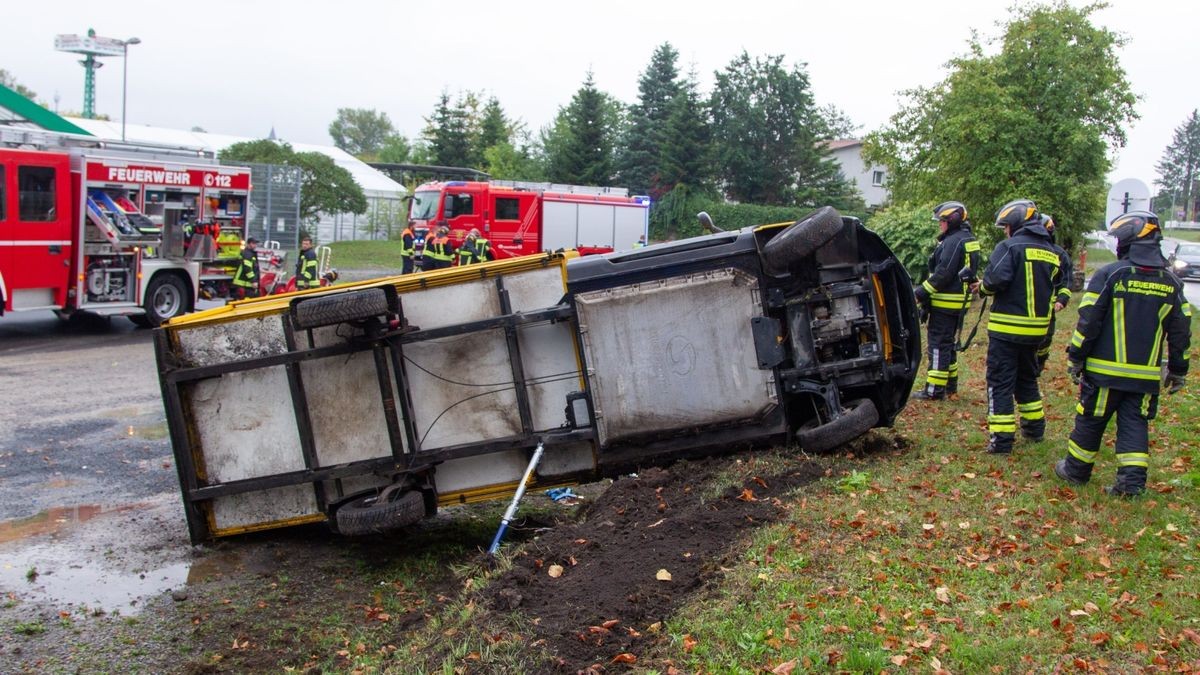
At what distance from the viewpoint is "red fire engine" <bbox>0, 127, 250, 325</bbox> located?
49.5 feet

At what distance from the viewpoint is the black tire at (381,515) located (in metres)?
6.28

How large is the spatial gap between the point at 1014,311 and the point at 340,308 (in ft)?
14.6

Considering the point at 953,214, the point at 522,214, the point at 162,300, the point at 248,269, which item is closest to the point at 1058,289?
the point at 953,214

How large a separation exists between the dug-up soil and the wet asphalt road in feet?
13.5

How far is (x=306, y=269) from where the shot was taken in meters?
16.5

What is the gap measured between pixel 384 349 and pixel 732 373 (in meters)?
2.22

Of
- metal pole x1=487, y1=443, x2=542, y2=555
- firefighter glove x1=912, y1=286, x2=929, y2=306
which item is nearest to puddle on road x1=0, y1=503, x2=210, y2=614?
metal pole x1=487, y1=443, x2=542, y2=555

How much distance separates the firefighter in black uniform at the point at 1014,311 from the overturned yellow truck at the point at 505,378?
35.4 inches

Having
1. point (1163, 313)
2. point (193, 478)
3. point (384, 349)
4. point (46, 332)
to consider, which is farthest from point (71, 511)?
point (46, 332)

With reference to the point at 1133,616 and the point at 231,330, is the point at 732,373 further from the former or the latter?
the point at 231,330

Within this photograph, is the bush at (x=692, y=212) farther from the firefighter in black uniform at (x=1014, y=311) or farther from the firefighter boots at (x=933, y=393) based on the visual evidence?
the firefighter in black uniform at (x=1014, y=311)

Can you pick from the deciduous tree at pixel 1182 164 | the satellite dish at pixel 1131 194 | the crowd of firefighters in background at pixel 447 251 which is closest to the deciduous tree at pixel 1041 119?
the satellite dish at pixel 1131 194

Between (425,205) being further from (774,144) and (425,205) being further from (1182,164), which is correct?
(1182,164)

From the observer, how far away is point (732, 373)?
254 inches
